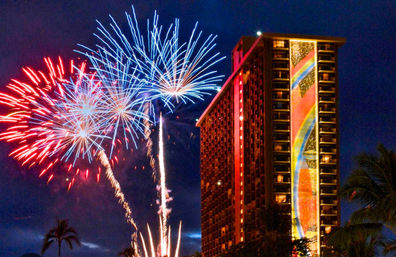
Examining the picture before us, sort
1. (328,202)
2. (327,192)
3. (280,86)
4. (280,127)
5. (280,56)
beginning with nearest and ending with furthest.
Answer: (328,202), (327,192), (280,127), (280,86), (280,56)

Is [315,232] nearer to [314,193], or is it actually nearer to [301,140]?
[314,193]

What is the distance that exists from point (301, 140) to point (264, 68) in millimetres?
13297

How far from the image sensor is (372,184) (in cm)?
2045

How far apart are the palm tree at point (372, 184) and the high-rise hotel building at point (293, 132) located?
72013 mm

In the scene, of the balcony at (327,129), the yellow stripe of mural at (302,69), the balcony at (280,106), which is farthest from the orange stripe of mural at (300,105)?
the balcony at (327,129)

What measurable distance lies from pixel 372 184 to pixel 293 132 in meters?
79.8

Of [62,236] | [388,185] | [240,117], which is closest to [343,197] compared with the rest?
[388,185]

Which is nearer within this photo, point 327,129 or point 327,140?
point 327,140

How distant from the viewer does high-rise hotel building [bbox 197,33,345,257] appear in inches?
3802

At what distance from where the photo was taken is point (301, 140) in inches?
3903

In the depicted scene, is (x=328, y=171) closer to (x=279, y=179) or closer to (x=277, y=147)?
(x=279, y=179)

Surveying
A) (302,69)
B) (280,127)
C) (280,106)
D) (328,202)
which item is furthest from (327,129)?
(328,202)

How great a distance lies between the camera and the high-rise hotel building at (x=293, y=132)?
96.6 metres

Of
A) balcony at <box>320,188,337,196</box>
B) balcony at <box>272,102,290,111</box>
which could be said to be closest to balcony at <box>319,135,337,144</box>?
balcony at <box>272,102,290,111</box>
